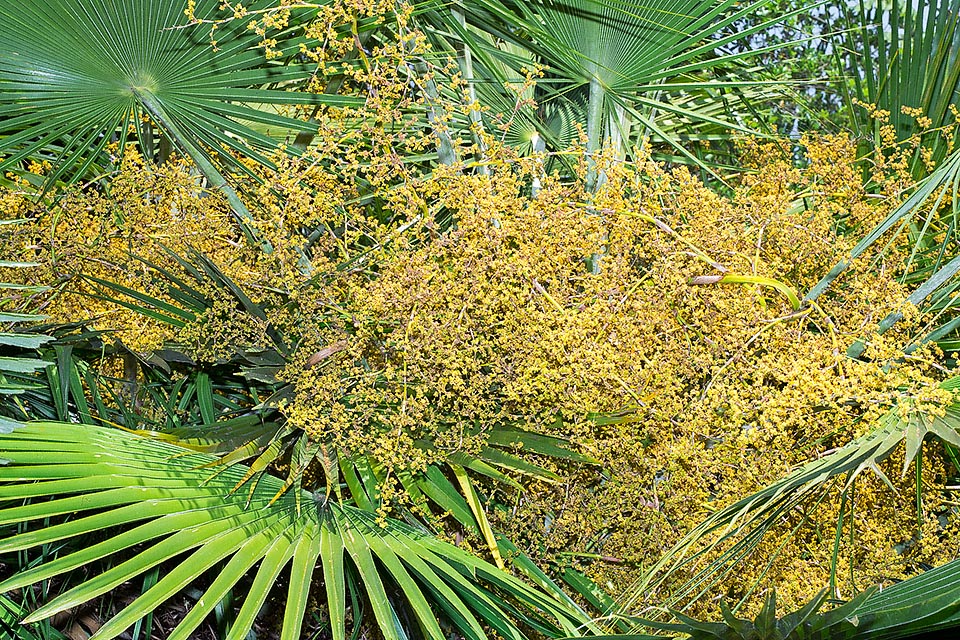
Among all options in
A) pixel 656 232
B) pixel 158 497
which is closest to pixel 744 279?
pixel 656 232

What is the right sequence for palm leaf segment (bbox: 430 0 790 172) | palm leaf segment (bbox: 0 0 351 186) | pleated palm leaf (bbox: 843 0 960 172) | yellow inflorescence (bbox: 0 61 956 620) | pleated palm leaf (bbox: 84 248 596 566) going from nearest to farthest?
yellow inflorescence (bbox: 0 61 956 620) < pleated palm leaf (bbox: 84 248 596 566) < palm leaf segment (bbox: 0 0 351 186) < palm leaf segment (bbox: 430 0 790 172) < pleated palm leaf (bbox: 843 0 960 172)

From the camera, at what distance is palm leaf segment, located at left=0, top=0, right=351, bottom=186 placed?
2254mm

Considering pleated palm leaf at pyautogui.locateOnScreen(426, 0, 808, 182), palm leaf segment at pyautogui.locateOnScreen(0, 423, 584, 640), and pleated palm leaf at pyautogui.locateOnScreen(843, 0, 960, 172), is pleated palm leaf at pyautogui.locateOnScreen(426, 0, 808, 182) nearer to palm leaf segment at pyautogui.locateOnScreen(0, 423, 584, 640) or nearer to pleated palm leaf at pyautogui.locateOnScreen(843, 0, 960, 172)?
pleated palm leaf at pyautogui.locateOnScreen(843, 0, 960, 172)

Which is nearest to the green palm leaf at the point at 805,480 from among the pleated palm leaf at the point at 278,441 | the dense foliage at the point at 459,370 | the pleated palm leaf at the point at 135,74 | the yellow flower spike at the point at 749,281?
the dense foliage at the point at 459,370

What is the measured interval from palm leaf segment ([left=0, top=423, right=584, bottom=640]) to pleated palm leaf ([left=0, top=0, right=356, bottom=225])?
751 mm

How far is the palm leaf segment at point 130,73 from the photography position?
7.39 ft

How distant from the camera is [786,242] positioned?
208cm

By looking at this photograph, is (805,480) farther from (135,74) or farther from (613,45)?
(135,74)

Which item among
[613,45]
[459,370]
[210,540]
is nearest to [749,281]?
[459,370]

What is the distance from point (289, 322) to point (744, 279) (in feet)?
3.55

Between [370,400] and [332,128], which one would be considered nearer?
[370,400]

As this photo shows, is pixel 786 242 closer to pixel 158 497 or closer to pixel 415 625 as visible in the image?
pixel 415 625

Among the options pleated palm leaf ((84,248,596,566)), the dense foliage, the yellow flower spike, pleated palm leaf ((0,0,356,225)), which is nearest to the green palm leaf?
the dense foliage

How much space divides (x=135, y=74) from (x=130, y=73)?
13 millimetres
